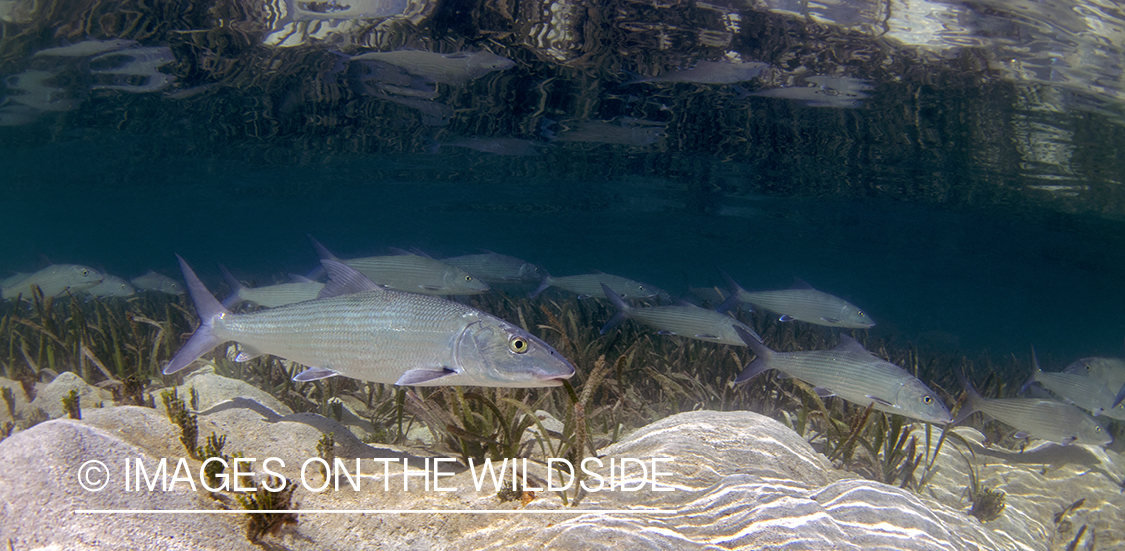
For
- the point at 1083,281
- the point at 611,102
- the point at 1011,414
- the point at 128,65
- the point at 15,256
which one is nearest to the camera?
the point at 1011,414

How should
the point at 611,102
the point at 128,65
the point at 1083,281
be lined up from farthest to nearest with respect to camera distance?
the point at 1083,281
the point at 611,102
the point at 128,65

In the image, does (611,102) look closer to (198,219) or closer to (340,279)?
(340,279)

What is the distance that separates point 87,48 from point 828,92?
17550 mm

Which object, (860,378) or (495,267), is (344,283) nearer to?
(860,378)

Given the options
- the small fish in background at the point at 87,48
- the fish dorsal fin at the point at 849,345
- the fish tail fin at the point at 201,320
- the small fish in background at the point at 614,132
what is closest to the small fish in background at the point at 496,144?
the small fish in background at the point at 614,132

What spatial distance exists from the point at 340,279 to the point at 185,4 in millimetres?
9564

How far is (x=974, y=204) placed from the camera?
2364cm

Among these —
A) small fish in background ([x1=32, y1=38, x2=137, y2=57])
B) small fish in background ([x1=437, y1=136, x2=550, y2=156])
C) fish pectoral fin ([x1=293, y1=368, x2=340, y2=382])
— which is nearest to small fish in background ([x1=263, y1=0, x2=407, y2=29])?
small fish in background ([x1=32, y1=38, x2=137, y2=57])

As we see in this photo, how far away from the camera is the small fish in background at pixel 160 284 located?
11805mm

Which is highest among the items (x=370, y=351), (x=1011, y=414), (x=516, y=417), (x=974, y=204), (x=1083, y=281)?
(x=370, y=351)

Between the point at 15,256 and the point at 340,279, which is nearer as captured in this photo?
the point at 340,279

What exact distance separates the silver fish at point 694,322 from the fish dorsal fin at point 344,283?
3991 millimetres

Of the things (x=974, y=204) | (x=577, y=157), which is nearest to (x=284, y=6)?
(x=577, y=157)

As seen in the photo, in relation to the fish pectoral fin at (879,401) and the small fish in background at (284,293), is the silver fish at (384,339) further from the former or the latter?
the fish pectoral fin at (879,401)
